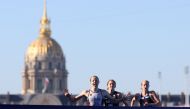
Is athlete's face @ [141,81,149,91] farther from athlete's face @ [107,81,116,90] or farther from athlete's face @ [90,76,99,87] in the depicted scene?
athlete's face @ [90,76,99,87]

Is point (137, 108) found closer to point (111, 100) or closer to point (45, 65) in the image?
point (111, 100)

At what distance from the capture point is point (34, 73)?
19875 centimetres

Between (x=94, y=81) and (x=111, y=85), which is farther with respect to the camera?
(x=111, y=85)

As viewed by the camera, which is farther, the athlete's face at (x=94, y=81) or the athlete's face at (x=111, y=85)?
the athlete's face at (x=111, y=85)

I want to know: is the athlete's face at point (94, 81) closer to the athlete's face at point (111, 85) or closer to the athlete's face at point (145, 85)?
the athlete's face at point (111, 85)

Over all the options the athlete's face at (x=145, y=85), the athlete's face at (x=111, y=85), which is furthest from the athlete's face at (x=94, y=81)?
the athlete's face at (x=145, y=85)

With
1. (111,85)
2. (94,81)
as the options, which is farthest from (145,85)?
(94,81)

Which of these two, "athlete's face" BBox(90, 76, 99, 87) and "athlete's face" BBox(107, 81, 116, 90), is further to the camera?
"athlete's face" BBox(107, 81, 116, 90)

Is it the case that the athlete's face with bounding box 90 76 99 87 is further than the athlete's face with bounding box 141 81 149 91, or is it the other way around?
the athlete's face with bounding box 141 81 149 91

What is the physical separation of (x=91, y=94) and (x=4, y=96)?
174020mm

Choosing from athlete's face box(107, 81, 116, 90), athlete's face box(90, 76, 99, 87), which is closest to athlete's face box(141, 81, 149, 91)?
athlete's face box(107, 81, 116, 90)

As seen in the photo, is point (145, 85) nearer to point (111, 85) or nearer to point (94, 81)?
point (111, 85)

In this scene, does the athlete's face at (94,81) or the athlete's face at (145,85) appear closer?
the athlete's face at (94,81)

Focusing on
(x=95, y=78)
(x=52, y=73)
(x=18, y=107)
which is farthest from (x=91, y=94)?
(x=52, y=73)
